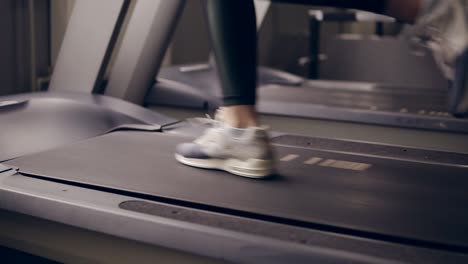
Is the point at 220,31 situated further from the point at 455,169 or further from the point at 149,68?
the point at 149,68

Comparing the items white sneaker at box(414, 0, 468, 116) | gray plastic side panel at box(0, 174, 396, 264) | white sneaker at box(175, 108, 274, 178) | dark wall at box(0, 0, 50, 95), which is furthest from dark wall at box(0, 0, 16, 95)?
white sneaker at box(414, 0, 468, 116)

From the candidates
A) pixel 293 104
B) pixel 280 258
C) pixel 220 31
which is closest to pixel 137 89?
pixel 293 104

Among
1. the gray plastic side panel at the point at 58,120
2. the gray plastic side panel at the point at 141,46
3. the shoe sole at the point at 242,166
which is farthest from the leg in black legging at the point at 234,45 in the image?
the gray plastic side panel at the point at 141,46

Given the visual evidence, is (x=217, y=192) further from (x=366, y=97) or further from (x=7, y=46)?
(x=366, y=97)

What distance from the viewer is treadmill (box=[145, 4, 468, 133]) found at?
2.57m

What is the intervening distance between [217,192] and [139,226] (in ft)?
0.76

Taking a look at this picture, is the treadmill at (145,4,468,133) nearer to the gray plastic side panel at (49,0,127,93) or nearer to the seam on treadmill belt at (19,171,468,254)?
the gray plastic side panel at (49,0,127,93)

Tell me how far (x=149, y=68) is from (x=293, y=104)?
75 cm

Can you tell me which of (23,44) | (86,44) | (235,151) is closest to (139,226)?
(235,151)

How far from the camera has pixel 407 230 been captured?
114 cm

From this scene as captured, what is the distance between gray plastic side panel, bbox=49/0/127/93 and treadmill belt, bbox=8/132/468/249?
1.49 ft

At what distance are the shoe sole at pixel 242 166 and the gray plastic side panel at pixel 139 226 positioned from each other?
29 centimetres

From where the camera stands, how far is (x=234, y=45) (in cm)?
134

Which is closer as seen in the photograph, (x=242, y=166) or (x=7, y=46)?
(x=242, y=166)
